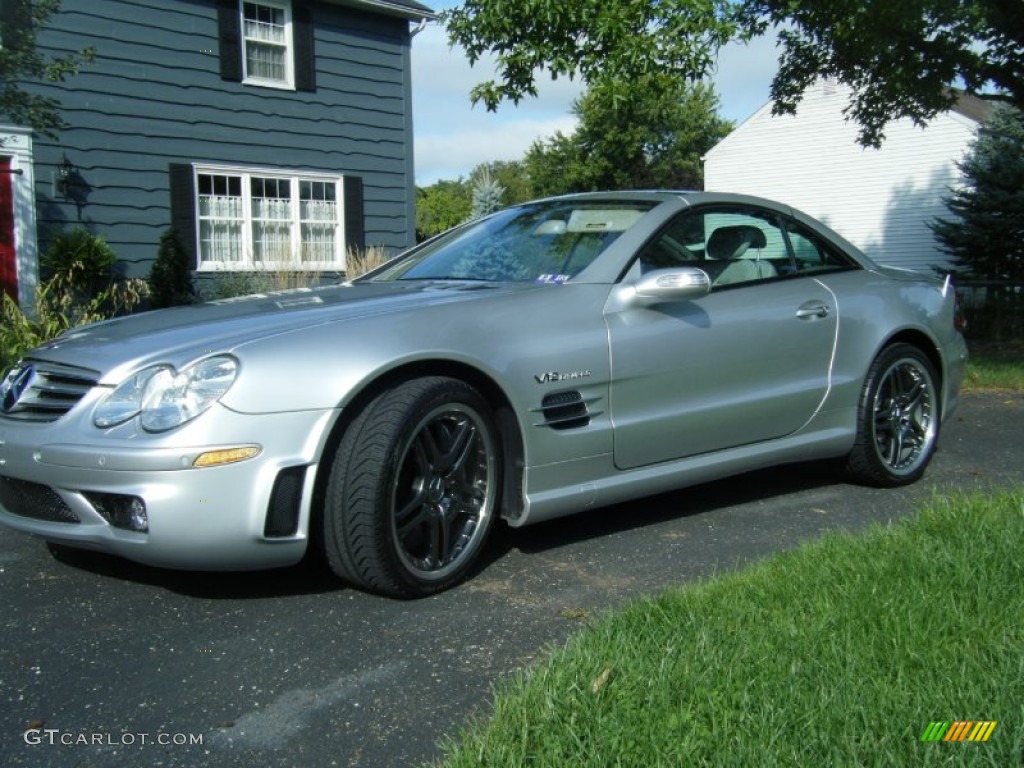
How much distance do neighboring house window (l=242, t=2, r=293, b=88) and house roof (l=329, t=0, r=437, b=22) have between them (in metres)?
0.92

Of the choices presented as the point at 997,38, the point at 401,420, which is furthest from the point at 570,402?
the point at 997,38

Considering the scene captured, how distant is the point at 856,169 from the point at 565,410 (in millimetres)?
27718

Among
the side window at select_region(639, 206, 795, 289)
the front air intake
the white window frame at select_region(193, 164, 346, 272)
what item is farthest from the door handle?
the white window frame at select_region(193, 164, 346, 272)

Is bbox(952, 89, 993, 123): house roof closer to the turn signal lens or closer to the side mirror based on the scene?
the side mirror

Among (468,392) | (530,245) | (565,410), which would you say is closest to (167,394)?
(468,392)

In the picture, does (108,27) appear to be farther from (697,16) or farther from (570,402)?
(570,402)

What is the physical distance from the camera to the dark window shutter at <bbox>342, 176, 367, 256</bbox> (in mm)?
15305

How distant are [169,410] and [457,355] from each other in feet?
3.20

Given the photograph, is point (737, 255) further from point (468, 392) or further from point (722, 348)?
point (468, 392)

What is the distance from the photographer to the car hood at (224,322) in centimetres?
336

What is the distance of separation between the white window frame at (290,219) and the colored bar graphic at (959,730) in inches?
484

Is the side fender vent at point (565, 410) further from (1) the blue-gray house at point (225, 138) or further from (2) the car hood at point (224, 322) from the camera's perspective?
(1) the blue-gray house at point (225, 138)

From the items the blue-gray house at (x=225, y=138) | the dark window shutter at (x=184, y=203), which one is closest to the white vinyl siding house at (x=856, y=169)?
the blue-gray house at (x=225, y=138)

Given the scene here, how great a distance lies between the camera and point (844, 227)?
2959cm
